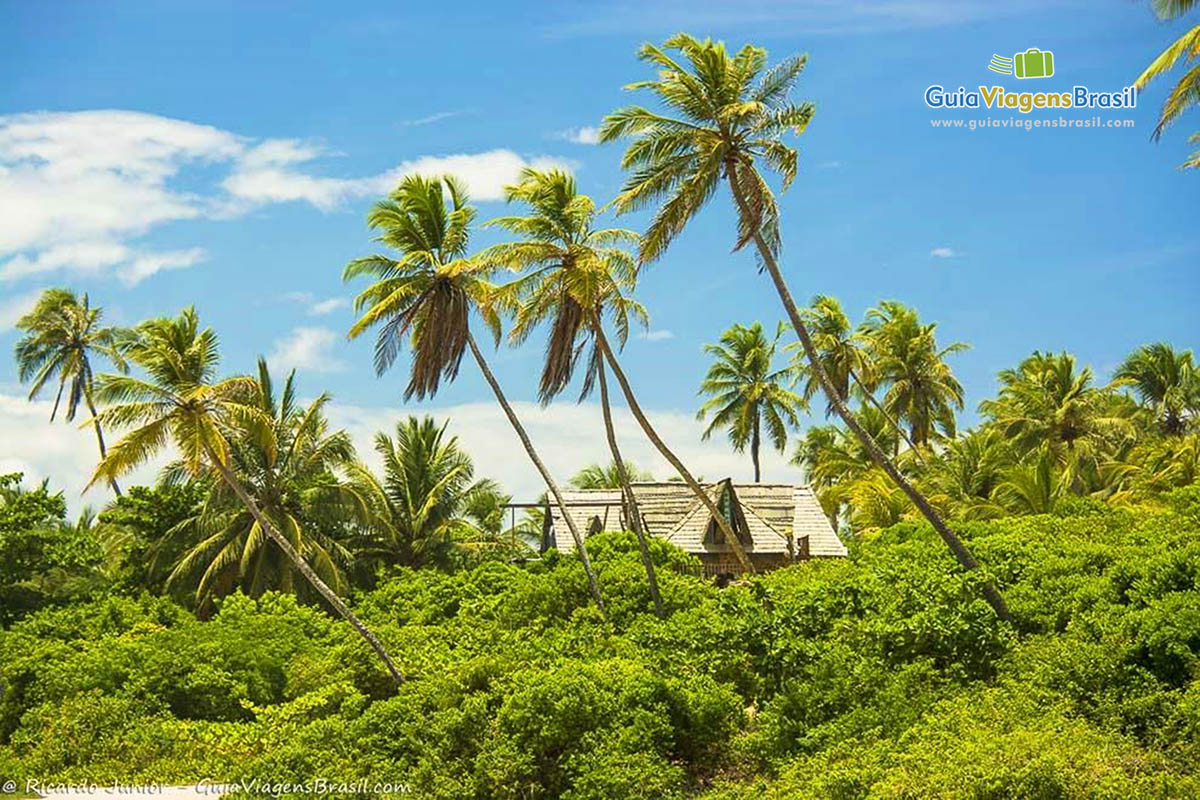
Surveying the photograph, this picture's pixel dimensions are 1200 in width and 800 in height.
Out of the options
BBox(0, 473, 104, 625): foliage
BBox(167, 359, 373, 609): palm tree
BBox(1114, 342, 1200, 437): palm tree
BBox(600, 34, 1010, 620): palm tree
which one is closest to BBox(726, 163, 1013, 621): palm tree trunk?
BBox(600, 34, 1010, 620): palm tree

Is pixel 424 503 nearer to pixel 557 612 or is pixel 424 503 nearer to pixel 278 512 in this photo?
pixel 278 512

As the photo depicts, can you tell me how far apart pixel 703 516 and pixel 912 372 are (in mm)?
18788

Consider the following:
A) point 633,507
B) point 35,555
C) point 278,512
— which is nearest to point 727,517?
point 633,507

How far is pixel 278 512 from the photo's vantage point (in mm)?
31984

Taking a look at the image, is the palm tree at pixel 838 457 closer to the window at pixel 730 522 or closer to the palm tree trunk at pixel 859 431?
the window at pixel 730 522

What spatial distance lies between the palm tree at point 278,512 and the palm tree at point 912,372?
23.2 metres

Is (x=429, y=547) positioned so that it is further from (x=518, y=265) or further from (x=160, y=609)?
(x=518, y=265)

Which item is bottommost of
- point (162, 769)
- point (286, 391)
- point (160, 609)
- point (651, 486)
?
point (162, 769)

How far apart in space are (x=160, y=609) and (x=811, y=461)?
35.3 metres

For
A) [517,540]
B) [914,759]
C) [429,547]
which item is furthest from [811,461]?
[914,759]

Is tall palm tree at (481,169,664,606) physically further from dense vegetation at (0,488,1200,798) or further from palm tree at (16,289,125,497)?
palm tree at (16,289,125,497)

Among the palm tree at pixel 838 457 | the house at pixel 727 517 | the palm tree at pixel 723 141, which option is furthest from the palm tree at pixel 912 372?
the palm tree at pixel 723 141

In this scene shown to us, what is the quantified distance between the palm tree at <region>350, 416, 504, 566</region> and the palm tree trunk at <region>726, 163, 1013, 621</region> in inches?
616

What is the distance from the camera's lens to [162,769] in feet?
63.6
